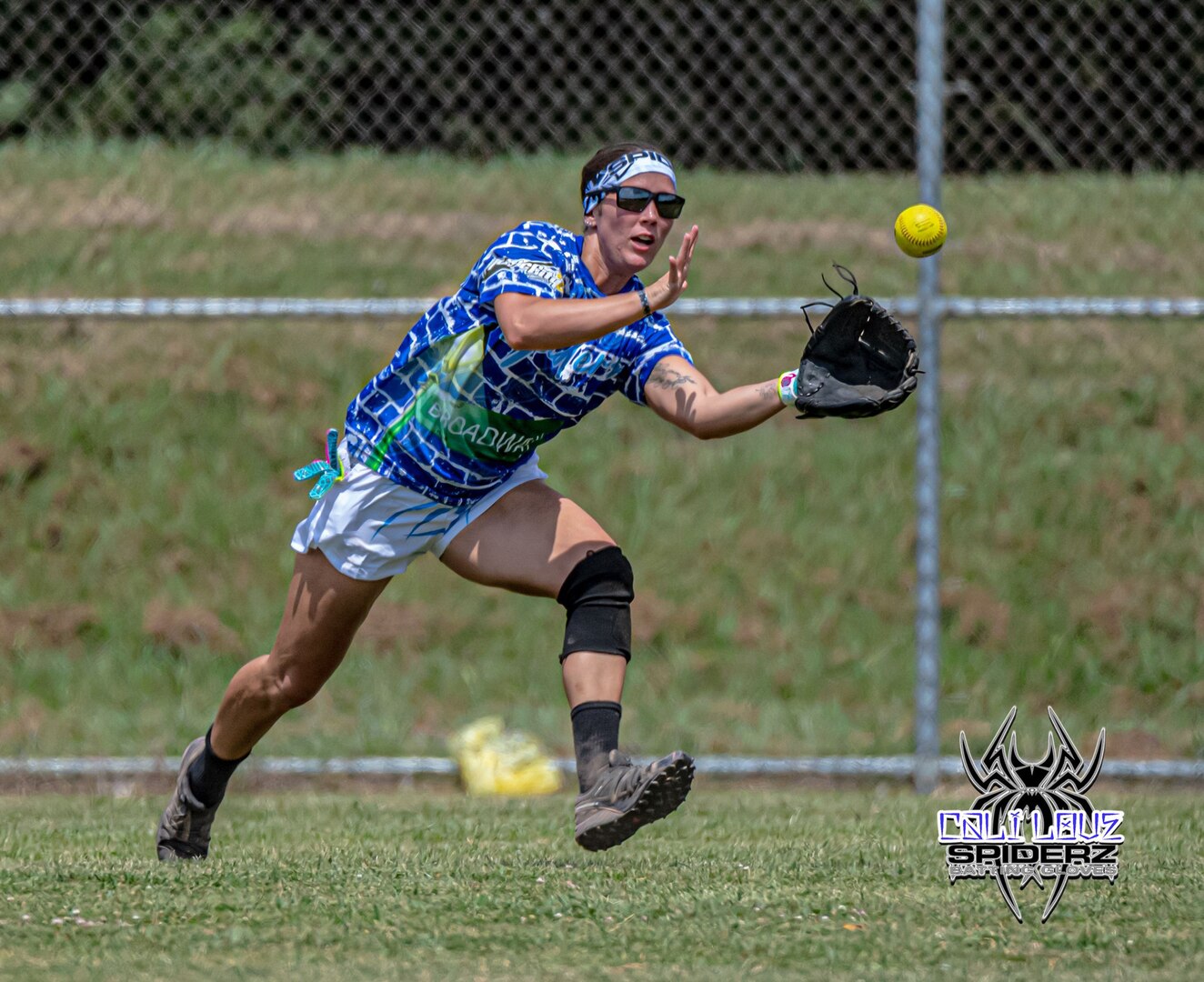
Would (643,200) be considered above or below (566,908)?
above

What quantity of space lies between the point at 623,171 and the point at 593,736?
1.49m

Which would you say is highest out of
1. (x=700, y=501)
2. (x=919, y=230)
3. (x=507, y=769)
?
(x=700, y=501)

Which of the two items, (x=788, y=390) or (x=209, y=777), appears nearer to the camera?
(x=788, y=390)

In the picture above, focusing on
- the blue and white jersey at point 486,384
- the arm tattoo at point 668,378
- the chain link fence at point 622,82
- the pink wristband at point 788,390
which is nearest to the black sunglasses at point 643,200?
the blue and white jersey at point 486,384

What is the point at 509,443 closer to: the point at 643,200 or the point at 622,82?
the point at 643,200

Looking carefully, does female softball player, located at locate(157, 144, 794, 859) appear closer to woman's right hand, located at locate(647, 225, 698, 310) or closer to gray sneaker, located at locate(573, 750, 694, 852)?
gray sneaker, located at locate(573, 750, 694, 852)

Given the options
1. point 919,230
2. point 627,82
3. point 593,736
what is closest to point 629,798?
point 593,736

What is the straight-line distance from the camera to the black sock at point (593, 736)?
449 cm

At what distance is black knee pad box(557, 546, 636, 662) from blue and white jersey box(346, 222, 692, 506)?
41cm

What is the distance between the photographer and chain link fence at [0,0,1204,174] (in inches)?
337

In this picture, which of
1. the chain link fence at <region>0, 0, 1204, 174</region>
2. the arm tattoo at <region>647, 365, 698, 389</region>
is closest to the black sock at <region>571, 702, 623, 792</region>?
the arm tattoo at <region>647, 365, 698, 389</region>

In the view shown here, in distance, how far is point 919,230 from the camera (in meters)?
5.39

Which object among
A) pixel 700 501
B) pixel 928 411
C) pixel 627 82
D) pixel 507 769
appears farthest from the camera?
pixel 627 82

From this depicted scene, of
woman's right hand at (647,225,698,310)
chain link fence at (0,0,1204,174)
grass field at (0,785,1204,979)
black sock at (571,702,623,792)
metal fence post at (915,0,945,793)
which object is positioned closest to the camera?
grass field at (0,785,1204,979)
